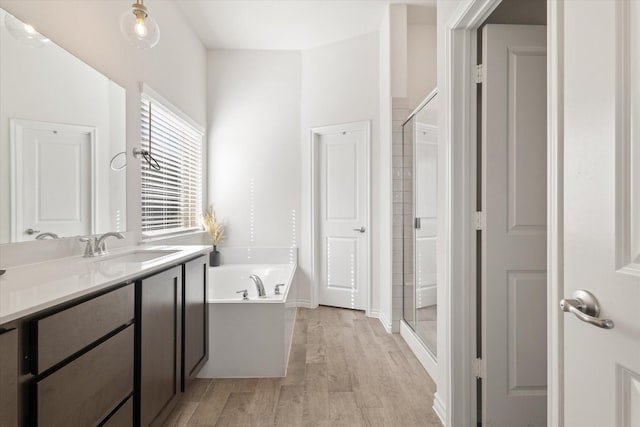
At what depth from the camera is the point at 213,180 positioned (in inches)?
177

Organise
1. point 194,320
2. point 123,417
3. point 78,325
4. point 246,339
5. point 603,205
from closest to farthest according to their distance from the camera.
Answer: point 603,205 < point 78,325 < point 123,417 < point 194,320 < point 246,339

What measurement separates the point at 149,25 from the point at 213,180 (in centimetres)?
272

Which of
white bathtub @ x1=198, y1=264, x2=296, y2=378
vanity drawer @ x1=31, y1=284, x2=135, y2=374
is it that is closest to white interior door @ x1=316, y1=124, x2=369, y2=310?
white bathtub @ x1=198, y1=264, x2=296, y2=378

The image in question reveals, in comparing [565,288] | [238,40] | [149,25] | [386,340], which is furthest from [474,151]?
[238,40]

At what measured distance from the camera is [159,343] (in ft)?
5.65

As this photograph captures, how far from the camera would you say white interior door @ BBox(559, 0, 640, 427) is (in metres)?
0.74

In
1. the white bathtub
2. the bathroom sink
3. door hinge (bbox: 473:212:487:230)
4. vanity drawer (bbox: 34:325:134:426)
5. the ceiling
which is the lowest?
the white bathtub

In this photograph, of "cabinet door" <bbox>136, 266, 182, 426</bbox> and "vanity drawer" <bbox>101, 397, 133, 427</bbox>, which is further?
"cabinet door" <bbox>136, 266, 182, 426</bbox>

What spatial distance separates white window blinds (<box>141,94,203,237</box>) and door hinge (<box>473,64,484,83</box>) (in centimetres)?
237

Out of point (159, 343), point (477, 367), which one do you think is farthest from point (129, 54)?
point (477, 367)

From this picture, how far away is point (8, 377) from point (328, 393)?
5.83 ft

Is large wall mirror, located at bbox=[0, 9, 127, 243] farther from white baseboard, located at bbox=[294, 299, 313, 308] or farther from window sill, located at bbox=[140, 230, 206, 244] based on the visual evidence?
white baseboard, located at bbox=[294, 299, 313, 308]

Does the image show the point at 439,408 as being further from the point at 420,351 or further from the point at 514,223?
the point at 514,223

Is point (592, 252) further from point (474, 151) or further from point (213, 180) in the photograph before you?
point (213, 180)
